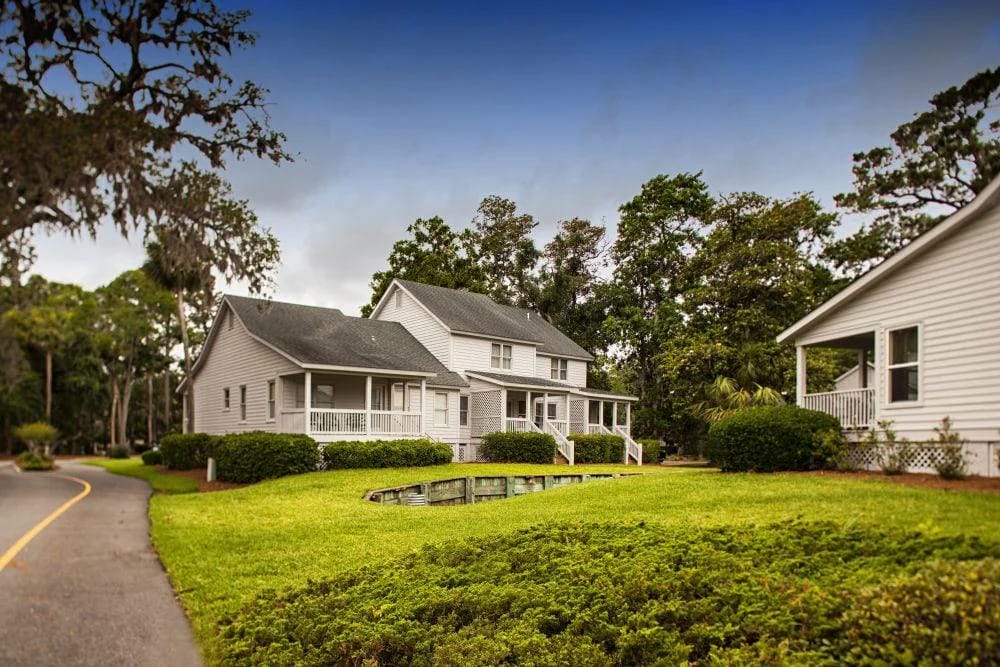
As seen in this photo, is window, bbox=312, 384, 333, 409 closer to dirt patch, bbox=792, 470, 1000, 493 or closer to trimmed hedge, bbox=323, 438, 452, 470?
trimmed hedge, bbox=323, 438, 452, 470

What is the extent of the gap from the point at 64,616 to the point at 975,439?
1481 cm

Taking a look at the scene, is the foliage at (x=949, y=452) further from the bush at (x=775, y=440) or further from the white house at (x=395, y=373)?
the white house at (x=395, y=373)

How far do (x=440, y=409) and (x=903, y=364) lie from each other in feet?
67.4

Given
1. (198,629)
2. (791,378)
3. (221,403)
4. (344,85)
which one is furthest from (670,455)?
(198,629)

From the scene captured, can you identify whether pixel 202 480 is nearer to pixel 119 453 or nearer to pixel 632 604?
pixel 632 604

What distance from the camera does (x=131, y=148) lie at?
7520 millimetres

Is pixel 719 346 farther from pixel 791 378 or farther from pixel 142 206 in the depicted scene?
pixel 142 206

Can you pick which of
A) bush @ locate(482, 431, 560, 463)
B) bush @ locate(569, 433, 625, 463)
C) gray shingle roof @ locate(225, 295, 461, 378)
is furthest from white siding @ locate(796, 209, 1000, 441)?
bush @ locate(569, 433, 625, 463)

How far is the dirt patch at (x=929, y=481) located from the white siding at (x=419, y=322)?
21.9 m

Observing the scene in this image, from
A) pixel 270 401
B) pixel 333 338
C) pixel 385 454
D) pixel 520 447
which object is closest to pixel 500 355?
pixel 520 447

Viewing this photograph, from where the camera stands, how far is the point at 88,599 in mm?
8562

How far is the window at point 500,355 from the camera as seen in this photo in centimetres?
3791

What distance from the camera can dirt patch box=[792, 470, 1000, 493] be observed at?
1235 cm

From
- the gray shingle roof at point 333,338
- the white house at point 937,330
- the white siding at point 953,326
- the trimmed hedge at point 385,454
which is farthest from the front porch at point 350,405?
the white siding at point 953,326
